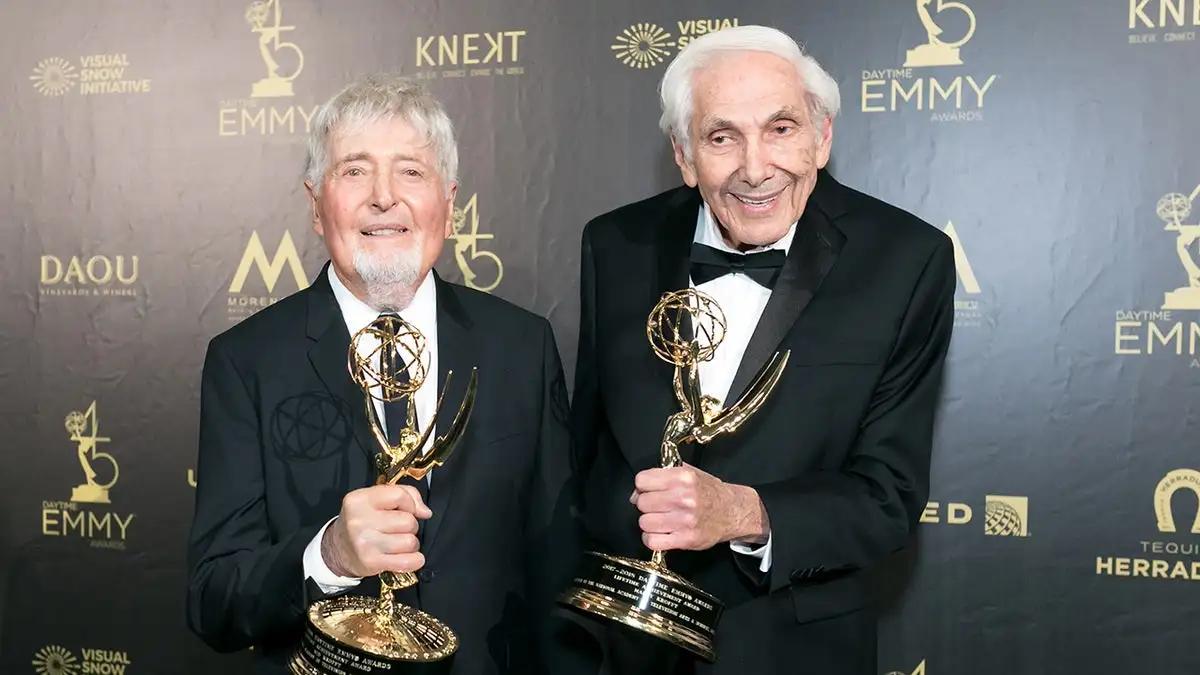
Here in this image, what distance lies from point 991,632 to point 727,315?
950 millimetres

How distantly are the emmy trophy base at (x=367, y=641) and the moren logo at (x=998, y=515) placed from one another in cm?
119

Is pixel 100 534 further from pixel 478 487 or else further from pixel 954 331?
pixel 954 331

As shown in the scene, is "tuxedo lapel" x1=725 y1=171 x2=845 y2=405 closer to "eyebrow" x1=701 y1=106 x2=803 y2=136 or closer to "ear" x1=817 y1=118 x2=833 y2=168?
"ear" x1=817 y1=118 x2=833 y2=168

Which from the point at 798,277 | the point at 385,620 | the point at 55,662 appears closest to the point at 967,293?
the point at 798,277

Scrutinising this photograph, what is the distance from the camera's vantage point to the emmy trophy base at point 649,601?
4.98 ft

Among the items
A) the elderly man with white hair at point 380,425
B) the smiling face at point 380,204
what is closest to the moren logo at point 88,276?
the elderly man with white hair at point 380,425

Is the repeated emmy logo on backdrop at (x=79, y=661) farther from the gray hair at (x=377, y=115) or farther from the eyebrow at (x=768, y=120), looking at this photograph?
the eyebrow at (x=768, y=120)

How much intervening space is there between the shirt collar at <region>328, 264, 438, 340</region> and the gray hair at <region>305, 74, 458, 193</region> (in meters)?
0.17

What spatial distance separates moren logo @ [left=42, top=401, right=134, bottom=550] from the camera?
285 cm

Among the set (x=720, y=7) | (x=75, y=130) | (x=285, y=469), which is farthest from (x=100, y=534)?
(x=720, y=7)

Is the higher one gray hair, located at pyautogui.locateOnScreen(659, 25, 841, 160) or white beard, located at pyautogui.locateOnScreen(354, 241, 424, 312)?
gray hair, located at pyautogui.locateOnScreen(659, 25, 841, 160)

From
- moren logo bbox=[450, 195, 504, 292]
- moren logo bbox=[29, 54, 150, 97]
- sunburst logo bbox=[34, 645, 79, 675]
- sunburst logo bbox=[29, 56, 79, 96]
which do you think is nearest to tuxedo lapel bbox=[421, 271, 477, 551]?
moren logo bbox=[450, 195, 504, 292]

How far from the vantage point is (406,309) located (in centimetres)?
187

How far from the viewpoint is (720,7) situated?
7.93 feet
